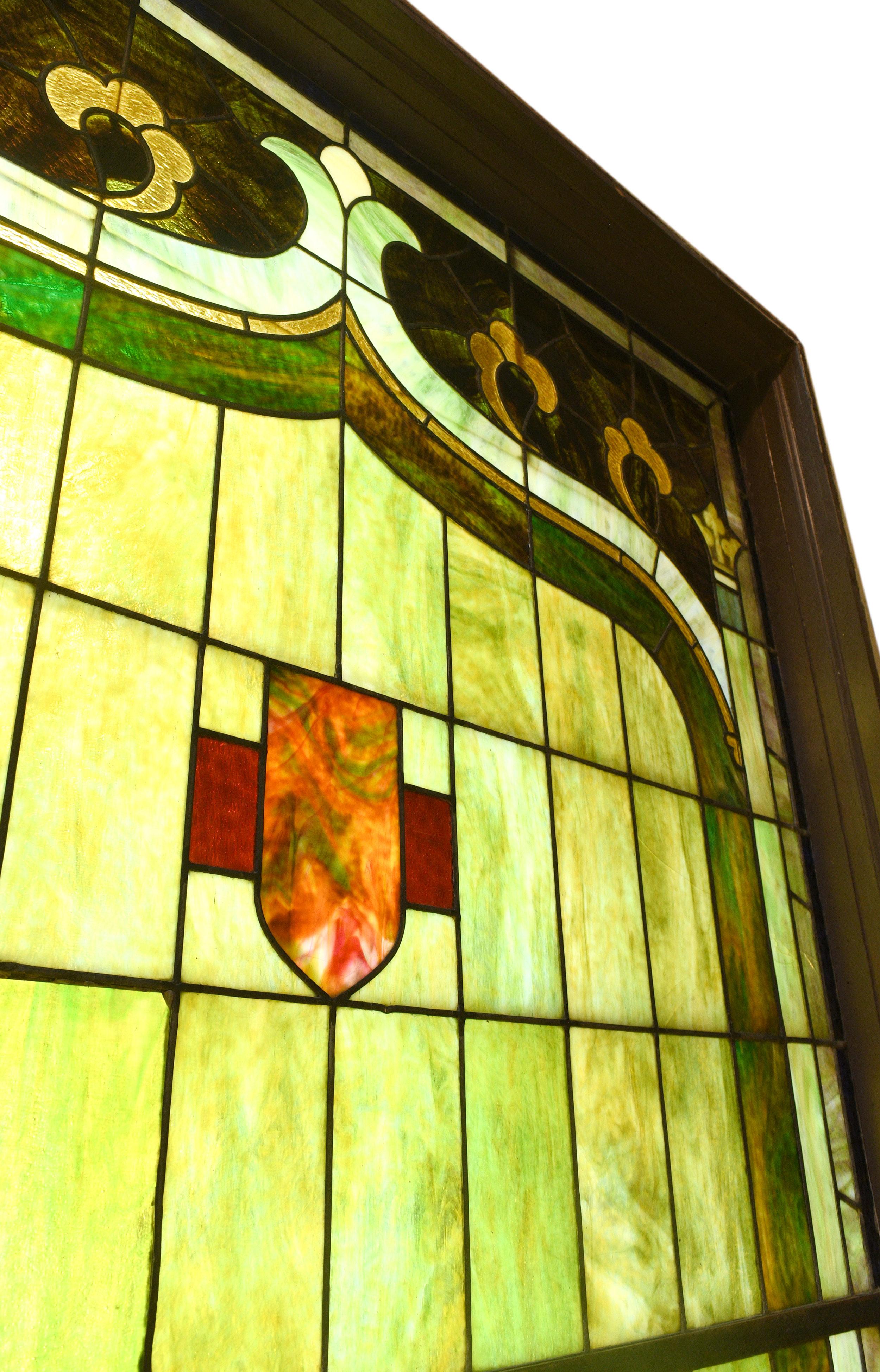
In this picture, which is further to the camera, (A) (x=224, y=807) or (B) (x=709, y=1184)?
(B) (x=709, y=1184)

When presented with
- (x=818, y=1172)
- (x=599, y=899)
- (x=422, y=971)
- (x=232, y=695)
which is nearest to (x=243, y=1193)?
(x=422, y=971)

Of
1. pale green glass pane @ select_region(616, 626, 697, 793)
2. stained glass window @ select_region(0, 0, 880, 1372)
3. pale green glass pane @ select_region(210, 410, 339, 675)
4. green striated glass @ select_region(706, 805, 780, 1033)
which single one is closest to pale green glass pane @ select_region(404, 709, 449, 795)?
stained glass window @ select_region(0, 0, 880, 1372)

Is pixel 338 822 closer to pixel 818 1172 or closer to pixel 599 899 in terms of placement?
pixel 599 899

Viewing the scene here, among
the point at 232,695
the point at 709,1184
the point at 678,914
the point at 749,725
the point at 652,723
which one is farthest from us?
the point at 749,725

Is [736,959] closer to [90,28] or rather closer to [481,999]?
[481,999]

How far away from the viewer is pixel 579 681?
1.33 m

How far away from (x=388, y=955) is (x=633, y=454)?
993mm

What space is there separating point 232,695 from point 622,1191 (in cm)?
69

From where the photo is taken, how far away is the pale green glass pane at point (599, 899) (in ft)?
3.81

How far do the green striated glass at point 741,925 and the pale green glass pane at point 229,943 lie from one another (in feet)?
2.29

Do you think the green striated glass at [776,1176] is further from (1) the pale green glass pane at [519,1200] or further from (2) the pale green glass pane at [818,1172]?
(1) the pale green glass pane at [519,1200]

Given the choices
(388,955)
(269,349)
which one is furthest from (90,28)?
(388,955)

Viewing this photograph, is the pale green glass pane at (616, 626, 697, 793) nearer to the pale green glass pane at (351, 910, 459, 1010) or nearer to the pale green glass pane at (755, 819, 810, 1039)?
the pale green glass pane at (755, 819, 810, 1039)

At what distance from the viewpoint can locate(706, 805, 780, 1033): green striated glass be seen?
4.46 feet
